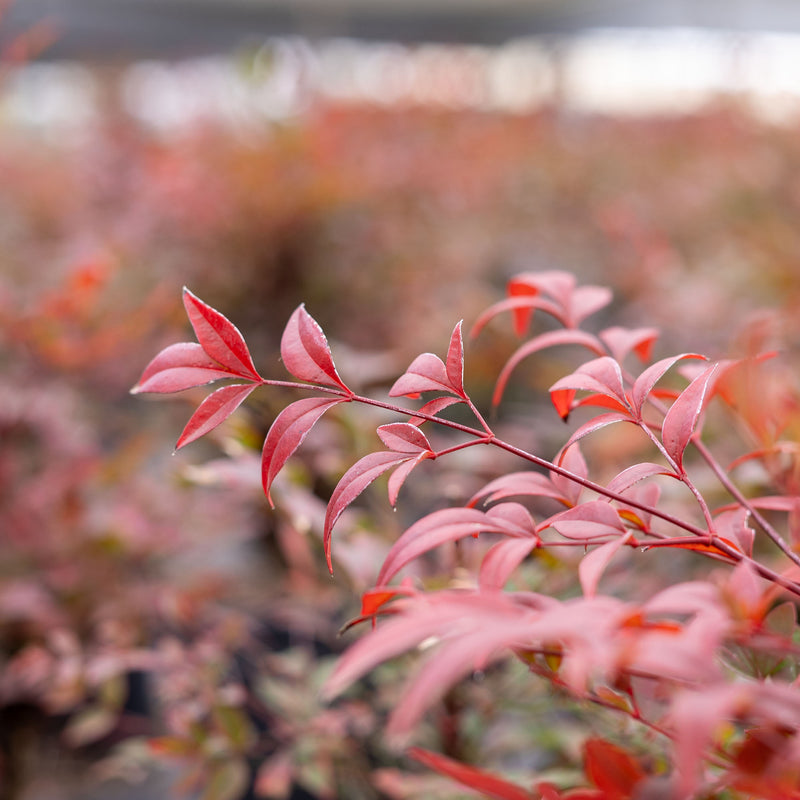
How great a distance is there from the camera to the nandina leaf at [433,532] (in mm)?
322

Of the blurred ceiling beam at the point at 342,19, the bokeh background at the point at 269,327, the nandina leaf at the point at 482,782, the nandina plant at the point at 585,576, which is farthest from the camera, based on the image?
the blurred ceiling beam at the point at 342,19

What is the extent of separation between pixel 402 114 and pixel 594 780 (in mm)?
3784

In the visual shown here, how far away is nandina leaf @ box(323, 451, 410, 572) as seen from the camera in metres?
0.37

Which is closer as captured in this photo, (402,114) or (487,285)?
(487,285)

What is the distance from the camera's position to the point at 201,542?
4.33 ft

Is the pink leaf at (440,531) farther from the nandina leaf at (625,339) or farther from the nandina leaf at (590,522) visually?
the nandina leaf at (625,339)

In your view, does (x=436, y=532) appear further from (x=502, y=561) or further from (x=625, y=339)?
(x=625, y=339)

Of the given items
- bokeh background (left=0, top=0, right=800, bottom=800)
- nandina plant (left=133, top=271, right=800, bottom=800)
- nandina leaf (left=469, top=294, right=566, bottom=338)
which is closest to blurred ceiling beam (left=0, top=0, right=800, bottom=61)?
bokeh background (left=0, top=0, right=800, bottom=800)

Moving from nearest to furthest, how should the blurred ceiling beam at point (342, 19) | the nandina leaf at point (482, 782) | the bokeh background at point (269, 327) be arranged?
the nandina leaf at point (482, 782)
the bokeh background at point (269, 327)
the blurred ceiling beam at point (342, 19)

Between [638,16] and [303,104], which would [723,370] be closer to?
[303,104]

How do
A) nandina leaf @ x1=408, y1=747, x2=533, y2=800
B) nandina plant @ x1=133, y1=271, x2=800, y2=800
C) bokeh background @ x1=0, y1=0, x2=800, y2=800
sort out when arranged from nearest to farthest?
1. nandina plant @ x1=133, y1=271, x2=800, y2=800
2. nandina leaf @ x1=408, y1=747, x2=533, y2=800
3. bokeh background @ x1=0, y1=0, x2=800, y2=800

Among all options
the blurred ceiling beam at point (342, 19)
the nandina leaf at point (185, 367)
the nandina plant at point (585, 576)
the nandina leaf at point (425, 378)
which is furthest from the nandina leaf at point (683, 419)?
the blurred ceiling beam at point (342, 19)

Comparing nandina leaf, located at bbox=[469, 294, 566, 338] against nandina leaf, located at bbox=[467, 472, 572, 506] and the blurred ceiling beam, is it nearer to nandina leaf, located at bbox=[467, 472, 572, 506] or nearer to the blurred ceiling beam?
nandina leaf, located at bbox=[467, 472, 572, 506]

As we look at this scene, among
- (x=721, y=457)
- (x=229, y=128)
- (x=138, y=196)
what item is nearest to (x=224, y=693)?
(x=721, y=457)
